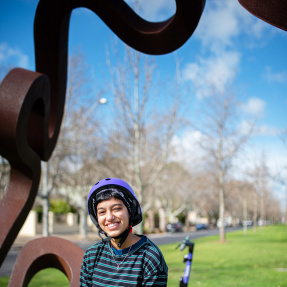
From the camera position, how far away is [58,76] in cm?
467

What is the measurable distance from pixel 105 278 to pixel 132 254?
7.6 inches

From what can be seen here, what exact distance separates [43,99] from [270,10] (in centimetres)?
269

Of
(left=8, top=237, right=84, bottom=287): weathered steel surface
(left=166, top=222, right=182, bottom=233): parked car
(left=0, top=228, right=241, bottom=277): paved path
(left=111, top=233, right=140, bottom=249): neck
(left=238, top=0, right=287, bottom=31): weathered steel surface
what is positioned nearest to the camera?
(left=111, top=233, right=140, bottom=249): neck

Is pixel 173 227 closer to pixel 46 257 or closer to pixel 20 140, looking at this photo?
pixel 46 257

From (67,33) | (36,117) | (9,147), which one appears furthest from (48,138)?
(67,33)

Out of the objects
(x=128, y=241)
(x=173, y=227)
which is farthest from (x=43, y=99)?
(x=173, y=227)

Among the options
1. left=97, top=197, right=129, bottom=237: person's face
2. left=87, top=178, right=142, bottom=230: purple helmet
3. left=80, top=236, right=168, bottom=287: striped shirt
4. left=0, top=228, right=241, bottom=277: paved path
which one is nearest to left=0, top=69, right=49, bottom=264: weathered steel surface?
left=87, top=178, right=142, bottom=230: purple helmet

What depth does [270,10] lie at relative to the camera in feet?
8.86

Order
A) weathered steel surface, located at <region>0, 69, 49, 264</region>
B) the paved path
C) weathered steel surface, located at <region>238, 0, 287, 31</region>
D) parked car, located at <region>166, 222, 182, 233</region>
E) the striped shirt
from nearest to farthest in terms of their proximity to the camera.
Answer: the striped shirt < weathered steel surface, located at <region>238, 0, 287, 31</region> < weathered steel surface, located at <region>0, 69, 49, 264</region> < the paved path < parked car, located at <region>166, 222, 182, 233</region>

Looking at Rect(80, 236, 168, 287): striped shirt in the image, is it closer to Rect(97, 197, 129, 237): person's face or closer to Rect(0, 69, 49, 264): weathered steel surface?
Rect(97, 197, 129, 237): person's face

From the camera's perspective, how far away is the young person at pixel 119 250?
1948 mm

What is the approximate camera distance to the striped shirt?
1.93 meters

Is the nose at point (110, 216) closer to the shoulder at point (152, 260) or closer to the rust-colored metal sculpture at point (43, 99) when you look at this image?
the shoulder at point (152, 260)

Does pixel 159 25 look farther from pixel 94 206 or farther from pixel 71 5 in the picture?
pixel 94 206
